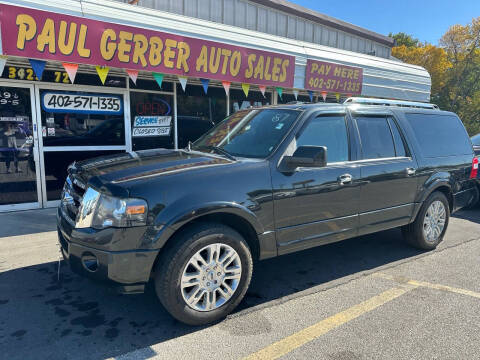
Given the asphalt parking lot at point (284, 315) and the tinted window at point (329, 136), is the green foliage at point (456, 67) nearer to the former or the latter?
the asphalt parking lot at point (284, 315)

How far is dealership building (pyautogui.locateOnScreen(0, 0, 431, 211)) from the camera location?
5469 millimetres

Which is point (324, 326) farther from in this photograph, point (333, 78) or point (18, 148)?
point (333, 78)

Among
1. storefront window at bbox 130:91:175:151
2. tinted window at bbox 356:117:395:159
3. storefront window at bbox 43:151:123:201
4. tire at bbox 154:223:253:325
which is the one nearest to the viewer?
tire at bbox 154:223:253:325

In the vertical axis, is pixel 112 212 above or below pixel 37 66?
below

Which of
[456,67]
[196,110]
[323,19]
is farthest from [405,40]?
[196,110]

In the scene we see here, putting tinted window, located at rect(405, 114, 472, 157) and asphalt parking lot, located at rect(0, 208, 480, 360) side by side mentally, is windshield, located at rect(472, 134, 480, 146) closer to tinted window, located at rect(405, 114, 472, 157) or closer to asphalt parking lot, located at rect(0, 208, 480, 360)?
tinted window, located at rect(405, 114, 472, 157)

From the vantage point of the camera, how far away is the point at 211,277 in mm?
2926

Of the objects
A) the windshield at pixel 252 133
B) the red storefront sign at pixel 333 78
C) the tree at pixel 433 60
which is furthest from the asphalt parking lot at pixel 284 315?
the tree at pixel 433 60

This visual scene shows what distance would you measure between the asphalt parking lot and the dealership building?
2.74 m

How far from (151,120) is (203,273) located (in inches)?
219

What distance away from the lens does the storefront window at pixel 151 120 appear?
7578 mm

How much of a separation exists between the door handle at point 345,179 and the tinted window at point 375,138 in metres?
0.40

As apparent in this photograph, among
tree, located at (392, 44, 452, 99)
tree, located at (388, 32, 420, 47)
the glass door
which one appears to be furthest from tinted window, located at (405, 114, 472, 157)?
tree, located at (388, 32, 420, 47)

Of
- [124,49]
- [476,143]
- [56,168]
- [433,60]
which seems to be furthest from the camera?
[433,60]
